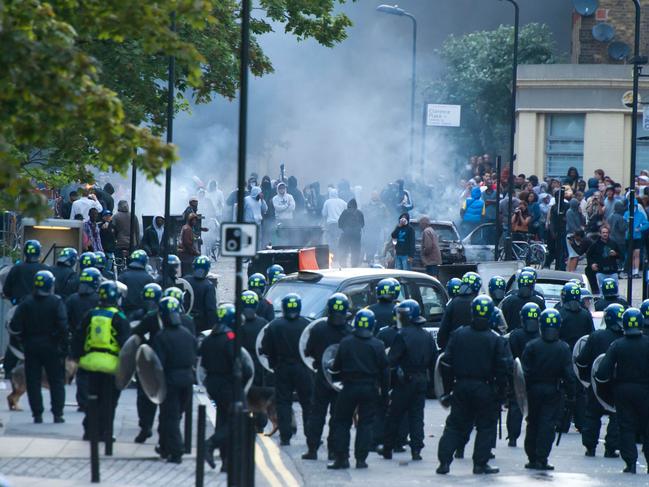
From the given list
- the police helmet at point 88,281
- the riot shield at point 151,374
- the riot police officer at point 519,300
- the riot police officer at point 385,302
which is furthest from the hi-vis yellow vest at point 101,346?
the riot police officer at point 519,300

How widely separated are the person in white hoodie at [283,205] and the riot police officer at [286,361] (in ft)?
61.2

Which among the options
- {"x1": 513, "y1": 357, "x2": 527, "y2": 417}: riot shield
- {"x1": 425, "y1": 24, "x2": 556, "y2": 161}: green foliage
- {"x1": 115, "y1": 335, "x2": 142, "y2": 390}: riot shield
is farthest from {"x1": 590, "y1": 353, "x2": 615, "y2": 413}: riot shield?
{"x1": 425, "y1": 24, "x2": 556, "y2": 161}: green foliage

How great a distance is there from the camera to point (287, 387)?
A: 15.3m

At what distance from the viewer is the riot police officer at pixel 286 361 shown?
50.1 ft

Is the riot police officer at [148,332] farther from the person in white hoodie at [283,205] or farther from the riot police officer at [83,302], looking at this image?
the person in white hoodie at [283,205]

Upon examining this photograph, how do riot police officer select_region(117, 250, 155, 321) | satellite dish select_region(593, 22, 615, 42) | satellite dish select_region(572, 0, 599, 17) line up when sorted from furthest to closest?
1. satellite dish select_region(572, 0, 599, 17)
2. satellite dish select_region(593, 22, 615, 42)
3. riot police officer select_region(117, 250, 155, 321)

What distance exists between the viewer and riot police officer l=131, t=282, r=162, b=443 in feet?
46.9

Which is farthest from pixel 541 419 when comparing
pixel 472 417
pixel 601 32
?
pixel 601 32

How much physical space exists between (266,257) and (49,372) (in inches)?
341

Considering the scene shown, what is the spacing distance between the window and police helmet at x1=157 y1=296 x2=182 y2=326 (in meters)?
32.5

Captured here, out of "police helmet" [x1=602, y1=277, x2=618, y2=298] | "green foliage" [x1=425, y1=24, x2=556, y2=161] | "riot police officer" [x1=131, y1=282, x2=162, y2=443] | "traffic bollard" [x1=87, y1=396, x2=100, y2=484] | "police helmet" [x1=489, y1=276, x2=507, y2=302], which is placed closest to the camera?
"traffic bollard" [x1=87, y1=396, x2=100, y2=484]

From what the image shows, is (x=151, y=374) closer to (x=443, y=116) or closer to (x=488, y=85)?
(x=443, y=116)

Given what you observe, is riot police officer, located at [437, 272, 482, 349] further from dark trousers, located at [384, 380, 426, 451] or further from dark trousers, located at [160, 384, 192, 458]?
dark trousers, located at [160, 384, 192, 458]

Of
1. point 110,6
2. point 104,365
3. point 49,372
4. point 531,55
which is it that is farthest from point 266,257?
point 531,55
